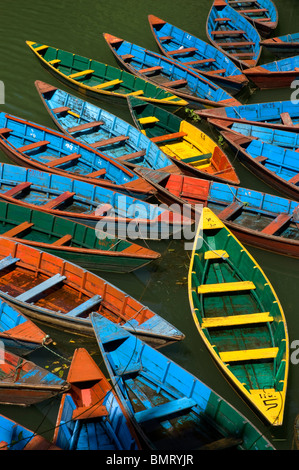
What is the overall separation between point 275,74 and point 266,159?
627 centimetres

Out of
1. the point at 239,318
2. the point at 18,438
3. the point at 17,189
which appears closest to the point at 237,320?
the point at 239,318

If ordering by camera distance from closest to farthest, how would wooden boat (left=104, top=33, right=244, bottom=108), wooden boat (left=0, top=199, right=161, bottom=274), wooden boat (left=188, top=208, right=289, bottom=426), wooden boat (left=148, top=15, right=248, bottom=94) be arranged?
wooden boat (left=188, top=208, right=289, bottom=426), wooden boat (left=0, top=199, right=161, bottom=274), wooden boat (left=104, top=33, right=244, bottom=108), wooden boat (left=148, top=15, right=248, bottom=94)

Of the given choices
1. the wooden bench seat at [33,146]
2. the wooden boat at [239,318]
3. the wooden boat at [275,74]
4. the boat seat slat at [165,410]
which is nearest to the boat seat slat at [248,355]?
the wooden boat at [239,318]

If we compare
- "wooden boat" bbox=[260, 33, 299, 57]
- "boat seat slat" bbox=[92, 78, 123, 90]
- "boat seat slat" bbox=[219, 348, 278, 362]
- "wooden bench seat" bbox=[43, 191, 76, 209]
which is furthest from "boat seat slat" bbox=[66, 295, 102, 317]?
"wooden boat" bbox=[260, 33, 299, 57]

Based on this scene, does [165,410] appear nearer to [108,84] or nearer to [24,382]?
[24,382]

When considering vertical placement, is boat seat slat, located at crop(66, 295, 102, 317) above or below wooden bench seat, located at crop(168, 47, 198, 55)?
below

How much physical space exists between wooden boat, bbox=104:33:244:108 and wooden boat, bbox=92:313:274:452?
11.8 m

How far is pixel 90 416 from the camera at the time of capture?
35.2 feet

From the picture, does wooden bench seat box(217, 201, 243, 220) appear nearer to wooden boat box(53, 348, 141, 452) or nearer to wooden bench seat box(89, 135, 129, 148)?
wooden bench seat box(89, 135, 129, 148)

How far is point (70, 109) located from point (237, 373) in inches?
499

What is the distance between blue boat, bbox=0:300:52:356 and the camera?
11971 mm

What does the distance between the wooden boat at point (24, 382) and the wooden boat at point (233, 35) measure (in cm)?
1671

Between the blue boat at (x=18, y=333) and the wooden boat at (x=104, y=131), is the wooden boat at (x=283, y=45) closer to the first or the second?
the wooden boat at (x=104, y=131)

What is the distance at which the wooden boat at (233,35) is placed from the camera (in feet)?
80.7
